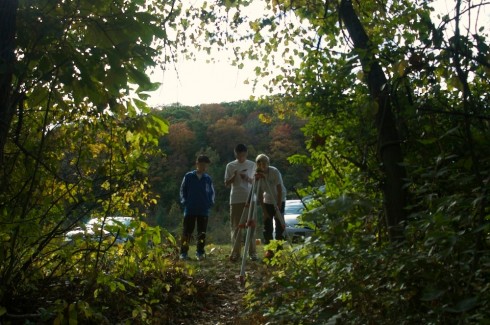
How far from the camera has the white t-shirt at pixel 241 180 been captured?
9.08 m

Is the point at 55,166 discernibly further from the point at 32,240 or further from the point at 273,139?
the point at 273,139

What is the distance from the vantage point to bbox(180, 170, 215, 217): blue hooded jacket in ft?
30.8

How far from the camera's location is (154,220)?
1989cm

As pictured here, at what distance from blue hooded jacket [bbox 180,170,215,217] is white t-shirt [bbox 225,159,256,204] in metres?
0.51

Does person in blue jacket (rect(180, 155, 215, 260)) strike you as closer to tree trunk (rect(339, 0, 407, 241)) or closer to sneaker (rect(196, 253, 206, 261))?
sneaker (rect(196, 253, 206, 261))

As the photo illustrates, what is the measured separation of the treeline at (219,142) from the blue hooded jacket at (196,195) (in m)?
13.4

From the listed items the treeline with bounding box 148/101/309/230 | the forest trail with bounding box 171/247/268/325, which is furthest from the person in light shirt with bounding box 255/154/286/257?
the treeline with bounding box 148/101/309/230

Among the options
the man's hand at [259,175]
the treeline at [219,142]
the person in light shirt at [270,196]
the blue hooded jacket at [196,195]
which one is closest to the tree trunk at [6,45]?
the man's hand at [259,175]

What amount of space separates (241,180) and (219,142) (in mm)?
20771

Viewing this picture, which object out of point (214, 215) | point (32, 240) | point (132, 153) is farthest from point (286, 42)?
point (214, 215)

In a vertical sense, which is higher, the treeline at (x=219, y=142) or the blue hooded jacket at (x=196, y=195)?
the treeline at (x=219, y=142)

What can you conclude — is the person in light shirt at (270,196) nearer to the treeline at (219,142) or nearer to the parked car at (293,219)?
the parked car at (293,219)

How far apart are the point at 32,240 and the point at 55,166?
670mm

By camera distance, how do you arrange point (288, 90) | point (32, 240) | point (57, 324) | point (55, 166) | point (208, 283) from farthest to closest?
1. point (208, 283)
2. point (288, 90)
3. point (55, 166)
4. point (32, 240)
5. point (57, 324)
